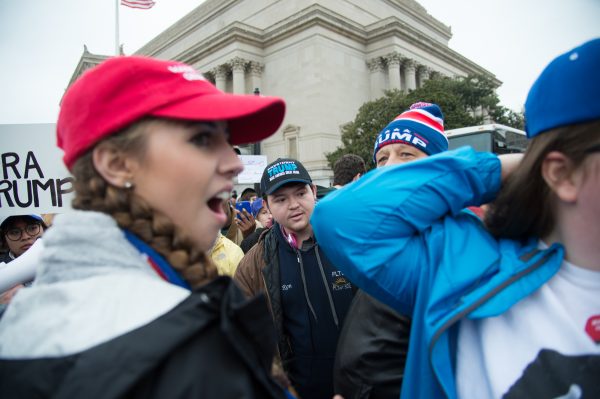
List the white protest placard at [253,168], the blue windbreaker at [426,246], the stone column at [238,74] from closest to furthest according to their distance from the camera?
the blue windbreaker at [426,246], the white protest placard at [253,168], the stone column at [238,74]

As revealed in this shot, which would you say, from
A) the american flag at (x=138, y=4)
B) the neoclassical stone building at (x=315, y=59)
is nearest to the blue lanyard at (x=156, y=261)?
the american flag at (x=138, y=4)

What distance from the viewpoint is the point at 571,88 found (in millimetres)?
1285

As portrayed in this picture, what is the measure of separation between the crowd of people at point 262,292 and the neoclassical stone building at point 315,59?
30.6 meters

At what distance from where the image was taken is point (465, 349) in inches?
56.6

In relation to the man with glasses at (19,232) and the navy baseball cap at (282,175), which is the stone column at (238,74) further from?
the navy baseball cap at (282,175)

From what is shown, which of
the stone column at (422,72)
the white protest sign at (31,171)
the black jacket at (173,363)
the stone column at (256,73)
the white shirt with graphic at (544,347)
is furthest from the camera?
the stone column at (422,72)

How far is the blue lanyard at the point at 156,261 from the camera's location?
1130 millimetres

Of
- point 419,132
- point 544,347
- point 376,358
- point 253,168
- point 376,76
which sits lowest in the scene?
point 376,358

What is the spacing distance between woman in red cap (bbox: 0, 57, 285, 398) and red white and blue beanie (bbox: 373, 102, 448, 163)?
4.77 ft

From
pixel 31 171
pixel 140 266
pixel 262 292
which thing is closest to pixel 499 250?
pixel 262 292

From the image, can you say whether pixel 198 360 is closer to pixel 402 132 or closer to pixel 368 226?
pixel 368 226

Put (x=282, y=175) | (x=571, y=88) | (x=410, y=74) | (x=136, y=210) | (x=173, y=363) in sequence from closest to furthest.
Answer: (x=173, y=363) → (x=136, y=210) → (x=571, y=88) → (x=282, y=175) → (x=410, y=74)

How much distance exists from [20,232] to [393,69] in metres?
38.5

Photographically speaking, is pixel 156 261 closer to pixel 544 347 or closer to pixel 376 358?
pixel 376 358
